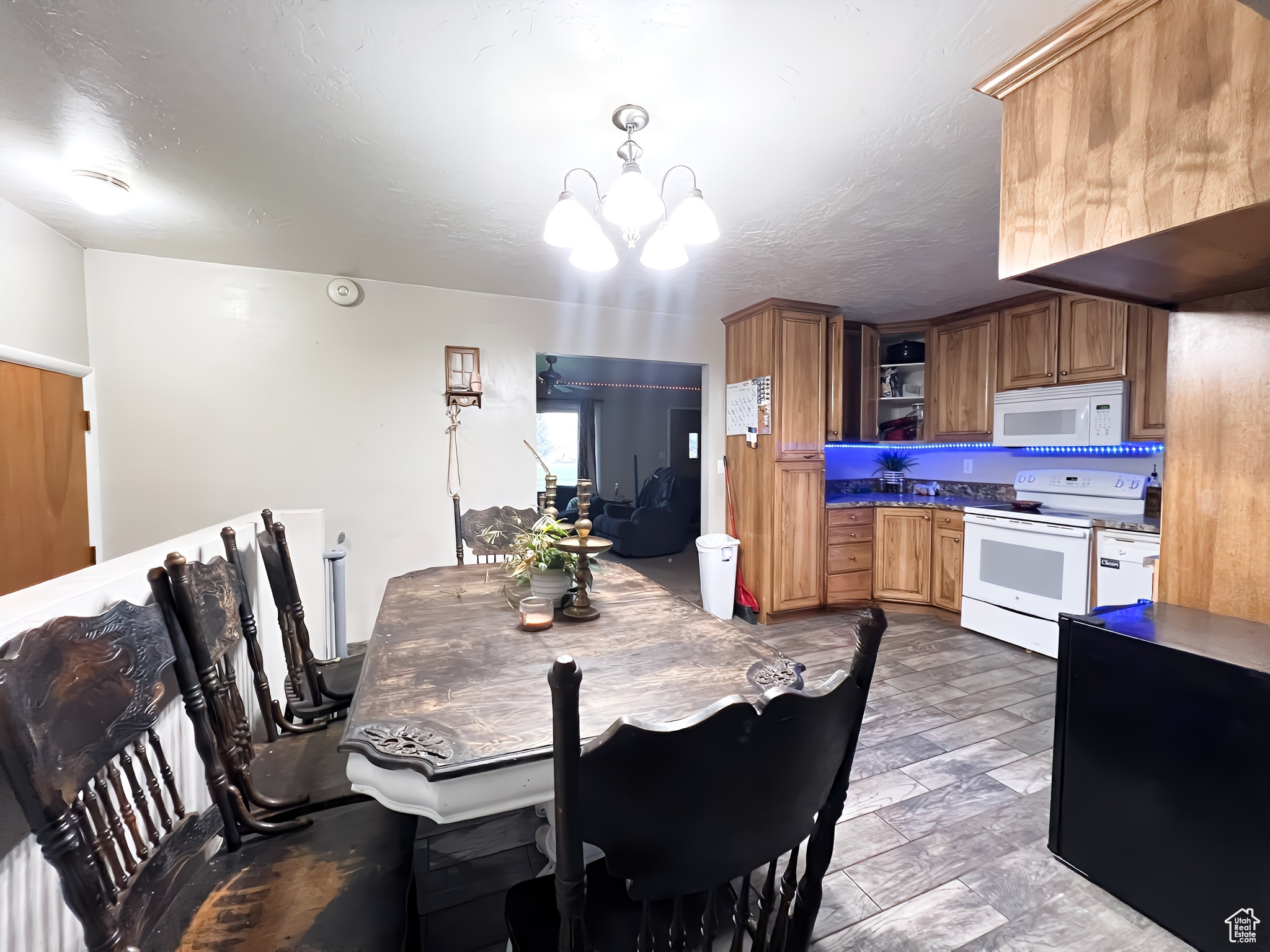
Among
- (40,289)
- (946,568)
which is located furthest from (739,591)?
(40,289)

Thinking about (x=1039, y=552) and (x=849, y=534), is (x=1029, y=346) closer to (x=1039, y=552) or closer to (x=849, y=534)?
(x=1039, y=552)

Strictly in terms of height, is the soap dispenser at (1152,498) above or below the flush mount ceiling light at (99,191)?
below

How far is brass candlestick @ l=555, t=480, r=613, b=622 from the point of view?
1546 millimetres

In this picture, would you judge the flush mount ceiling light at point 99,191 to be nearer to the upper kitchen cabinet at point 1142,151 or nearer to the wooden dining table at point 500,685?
the wooden dining table at point 500,685

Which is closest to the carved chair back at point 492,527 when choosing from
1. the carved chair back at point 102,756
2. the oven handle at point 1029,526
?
the carved chair back at point 102,756

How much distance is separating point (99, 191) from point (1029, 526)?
5008mm

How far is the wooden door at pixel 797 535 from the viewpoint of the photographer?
3850 millimetres

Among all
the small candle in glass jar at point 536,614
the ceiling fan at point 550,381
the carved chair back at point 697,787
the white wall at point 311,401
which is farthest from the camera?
the ceiling fan at point 550,381

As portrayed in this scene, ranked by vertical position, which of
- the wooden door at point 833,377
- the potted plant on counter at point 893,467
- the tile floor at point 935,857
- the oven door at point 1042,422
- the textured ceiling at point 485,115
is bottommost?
the tile floor at point 935,857

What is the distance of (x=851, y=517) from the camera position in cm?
419

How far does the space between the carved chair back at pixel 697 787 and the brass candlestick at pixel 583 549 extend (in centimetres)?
94

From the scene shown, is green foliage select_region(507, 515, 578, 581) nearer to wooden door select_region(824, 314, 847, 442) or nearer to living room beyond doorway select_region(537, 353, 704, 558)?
wooden door select_region(824, 314, 847, 442)

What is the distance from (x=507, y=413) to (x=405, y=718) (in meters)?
2.81

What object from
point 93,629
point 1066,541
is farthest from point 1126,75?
point 1066,541
